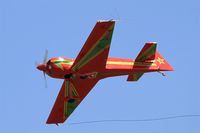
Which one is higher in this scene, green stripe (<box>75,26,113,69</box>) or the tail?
green stripe (<box>75,26,113,69</box>)

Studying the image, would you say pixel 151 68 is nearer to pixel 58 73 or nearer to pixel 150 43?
pixel 150 43

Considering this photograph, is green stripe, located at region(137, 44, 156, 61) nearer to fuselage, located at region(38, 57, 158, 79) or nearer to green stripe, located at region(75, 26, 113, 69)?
fuselage, located at region(38, 57, 158, 79)

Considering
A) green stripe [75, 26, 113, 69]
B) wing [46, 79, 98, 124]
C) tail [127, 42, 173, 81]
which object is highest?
green stripe [75, 26, 113, 69]

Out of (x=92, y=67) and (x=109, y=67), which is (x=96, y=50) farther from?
(x=109, y=67)

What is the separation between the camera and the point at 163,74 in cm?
4609

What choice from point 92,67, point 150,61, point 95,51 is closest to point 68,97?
point 92,67

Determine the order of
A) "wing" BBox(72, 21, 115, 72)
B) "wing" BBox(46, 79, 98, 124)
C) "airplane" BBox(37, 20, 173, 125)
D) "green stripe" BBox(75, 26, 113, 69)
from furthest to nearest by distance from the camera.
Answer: "wing" BBox(46, 79, 98, 124) < "green stripe" BBox(75, 26, 113, 69) < "airplane" BBox(37, 20, 173, 125) < "wing" BBox(72, 21, 115, 72)

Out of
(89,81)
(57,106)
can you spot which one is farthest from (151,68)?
(57,106)

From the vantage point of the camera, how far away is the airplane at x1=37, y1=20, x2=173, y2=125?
138 feet

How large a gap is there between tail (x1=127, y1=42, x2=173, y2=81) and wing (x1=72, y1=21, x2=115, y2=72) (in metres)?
3.17

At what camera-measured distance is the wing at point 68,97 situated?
4511 cm

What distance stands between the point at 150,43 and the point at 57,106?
8.20 meters

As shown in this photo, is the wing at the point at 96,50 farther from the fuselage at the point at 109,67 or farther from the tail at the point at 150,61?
the tail at the point at 150,61

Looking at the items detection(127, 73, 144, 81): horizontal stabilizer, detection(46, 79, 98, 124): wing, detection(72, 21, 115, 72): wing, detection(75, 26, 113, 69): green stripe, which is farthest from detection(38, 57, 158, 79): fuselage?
detection(127, 73, 144, 81): horizontal stabilizer
